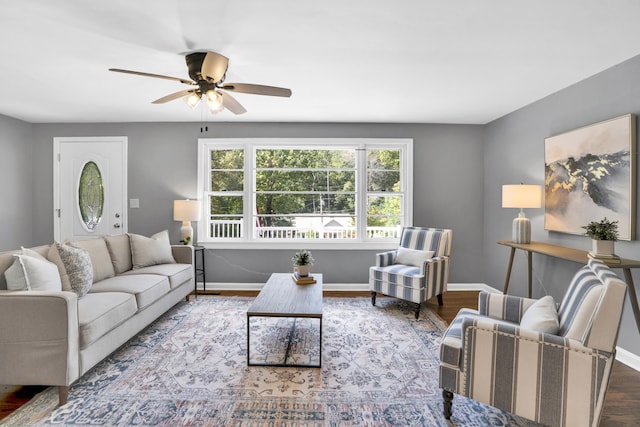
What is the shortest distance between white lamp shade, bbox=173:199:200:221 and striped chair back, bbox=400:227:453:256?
2.76 metres

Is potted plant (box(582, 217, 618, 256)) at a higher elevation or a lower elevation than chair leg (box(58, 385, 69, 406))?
higher

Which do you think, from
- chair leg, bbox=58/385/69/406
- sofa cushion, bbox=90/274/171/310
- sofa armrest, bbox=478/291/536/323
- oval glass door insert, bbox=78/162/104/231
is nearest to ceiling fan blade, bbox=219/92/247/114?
sofa cushion, bbox=90/274/171/310

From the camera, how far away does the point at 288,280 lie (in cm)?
342

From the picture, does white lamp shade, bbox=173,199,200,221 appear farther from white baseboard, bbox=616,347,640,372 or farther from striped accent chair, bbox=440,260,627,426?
white baseboard, bbox=616,347,640,372

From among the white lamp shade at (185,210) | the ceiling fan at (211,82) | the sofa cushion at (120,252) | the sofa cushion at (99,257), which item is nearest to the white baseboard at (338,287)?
the white lamp shade at (185,210)

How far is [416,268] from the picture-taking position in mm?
3902

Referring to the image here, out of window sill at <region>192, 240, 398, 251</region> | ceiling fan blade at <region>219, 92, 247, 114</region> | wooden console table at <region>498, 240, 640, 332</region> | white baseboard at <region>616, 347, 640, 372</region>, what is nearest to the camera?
wooden console table at <region>498, 240, 640, 332</region>

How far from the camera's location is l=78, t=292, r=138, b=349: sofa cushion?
7.11ft

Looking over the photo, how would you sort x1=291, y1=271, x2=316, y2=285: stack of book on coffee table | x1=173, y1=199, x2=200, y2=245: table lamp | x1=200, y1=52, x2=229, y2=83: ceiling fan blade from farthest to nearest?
1. x1=173, y1=199, x2=200, y2=245: table lamp
2. x1=291, y1=271, x2=316, y2=285: stack of book on coffee table
3. x1=200, y1=52, x2=229, y2=83: ceiling fan blade

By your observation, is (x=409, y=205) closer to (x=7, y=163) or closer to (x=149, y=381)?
(x=149, y=381)

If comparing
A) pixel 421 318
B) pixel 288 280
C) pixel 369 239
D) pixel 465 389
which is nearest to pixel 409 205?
pixel 369 239

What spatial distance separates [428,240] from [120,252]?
3.56 m

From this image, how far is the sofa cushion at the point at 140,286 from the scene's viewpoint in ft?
9.33

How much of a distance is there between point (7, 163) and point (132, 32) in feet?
11.8
